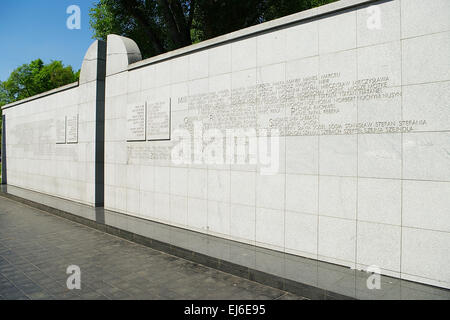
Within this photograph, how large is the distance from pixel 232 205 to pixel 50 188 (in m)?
10.6

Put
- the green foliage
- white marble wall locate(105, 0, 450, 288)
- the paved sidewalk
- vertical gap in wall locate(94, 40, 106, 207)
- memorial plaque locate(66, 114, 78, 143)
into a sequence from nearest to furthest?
white marble wall locate(105, 0, 450, 288), the paved sidewalk, vertical gap in wall locate(94, 40, 106, 207), memorial plaque locate(66, 114, 78, 143), the green foliage

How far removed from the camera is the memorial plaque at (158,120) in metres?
8.55

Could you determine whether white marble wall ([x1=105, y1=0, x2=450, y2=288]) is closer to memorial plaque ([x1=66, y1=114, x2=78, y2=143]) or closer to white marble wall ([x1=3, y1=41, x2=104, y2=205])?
white marble wall ([x1=3, y1=41, x2=104, y2=205])

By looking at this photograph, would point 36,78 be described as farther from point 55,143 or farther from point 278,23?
point 278,23

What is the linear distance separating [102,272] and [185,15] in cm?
1754

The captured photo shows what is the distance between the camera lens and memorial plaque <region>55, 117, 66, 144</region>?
13050 mm

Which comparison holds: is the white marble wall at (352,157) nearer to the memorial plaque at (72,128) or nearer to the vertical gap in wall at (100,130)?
the vertical gap in wall at (100,130)

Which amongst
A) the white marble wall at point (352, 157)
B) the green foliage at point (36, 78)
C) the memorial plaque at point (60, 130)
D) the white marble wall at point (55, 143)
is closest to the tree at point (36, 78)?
the green foliage at point (36, 78)

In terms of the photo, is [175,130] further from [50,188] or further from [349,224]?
[50,188]

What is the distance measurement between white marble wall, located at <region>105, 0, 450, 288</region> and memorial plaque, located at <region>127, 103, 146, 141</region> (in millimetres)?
2079

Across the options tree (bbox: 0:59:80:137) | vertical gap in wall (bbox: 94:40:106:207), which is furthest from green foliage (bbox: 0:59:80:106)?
vertical gap in wall (bbox: 94:40:106:207)

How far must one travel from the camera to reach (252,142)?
21.9 feet

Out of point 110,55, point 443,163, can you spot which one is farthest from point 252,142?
point 110,55
